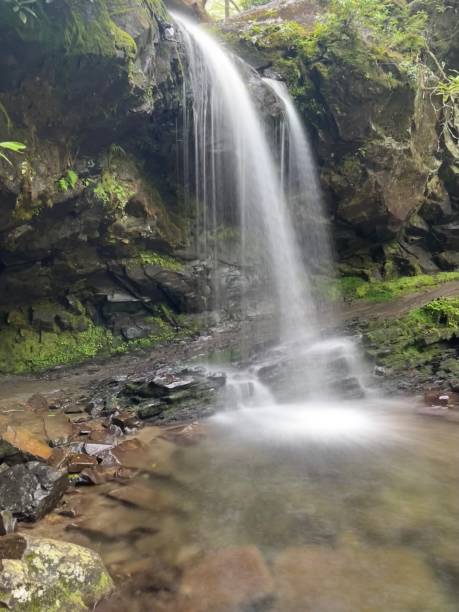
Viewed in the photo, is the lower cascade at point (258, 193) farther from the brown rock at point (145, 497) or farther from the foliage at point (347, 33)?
the brown rock at point (145, 497)

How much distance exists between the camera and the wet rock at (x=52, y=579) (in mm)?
3102

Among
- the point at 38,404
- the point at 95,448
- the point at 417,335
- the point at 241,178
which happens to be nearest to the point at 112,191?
the point at 241,178

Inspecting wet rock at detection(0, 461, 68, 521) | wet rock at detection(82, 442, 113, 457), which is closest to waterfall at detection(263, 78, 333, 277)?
wet rock at detection(82, 442, 113, 457)

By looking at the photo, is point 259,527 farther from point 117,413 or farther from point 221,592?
point 117,413

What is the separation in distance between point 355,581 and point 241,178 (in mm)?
11909

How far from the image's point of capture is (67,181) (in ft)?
33.3

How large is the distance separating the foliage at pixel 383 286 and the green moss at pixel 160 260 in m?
5.63

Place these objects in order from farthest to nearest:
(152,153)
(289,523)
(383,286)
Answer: (383,286)
(152,153)
(289,523)

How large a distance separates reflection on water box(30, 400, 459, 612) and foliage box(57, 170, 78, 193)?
20.3 feet

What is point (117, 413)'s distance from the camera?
797cm

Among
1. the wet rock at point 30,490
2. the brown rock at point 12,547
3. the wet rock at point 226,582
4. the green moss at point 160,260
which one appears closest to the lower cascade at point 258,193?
the green moss at point 160,260

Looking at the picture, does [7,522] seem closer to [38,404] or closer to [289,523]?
[289,523]

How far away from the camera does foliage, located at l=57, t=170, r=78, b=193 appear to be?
1000 centimetres

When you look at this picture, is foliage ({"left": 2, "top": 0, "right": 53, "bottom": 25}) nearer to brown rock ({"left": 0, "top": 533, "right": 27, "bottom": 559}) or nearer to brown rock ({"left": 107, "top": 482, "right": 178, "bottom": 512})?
brown rock ({"left": 107, "top": 482, "right": 178, "bottom": 512})
